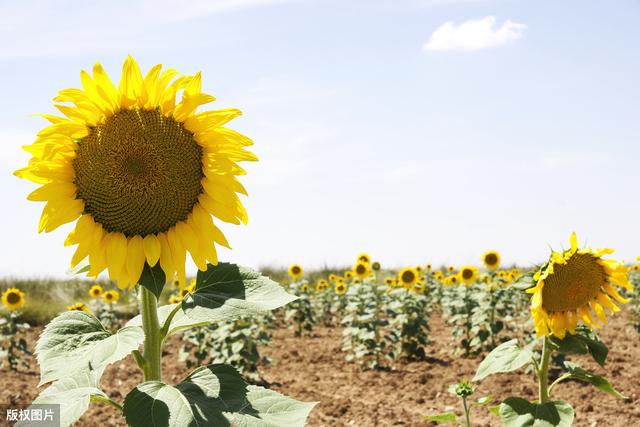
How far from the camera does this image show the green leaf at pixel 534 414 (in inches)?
140

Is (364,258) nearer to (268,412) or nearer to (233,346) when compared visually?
(233,346)

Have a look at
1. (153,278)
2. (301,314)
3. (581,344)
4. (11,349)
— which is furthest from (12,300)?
(153,278)

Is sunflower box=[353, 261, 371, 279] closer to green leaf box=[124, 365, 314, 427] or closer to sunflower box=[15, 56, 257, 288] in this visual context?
green leaf box=[124, 365, 314, 427]

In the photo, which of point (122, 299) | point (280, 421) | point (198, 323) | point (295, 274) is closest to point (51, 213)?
point (198, 323)

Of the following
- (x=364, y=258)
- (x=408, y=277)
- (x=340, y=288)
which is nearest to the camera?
(x=408, y=277)

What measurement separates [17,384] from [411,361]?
15.1ft

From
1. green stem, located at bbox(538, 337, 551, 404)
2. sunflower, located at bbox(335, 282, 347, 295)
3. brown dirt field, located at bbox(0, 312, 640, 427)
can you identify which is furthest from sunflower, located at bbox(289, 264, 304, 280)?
green stem, located at bbox(538, 337, 551, 404)

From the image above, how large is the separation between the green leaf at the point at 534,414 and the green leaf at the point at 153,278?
7.14ft

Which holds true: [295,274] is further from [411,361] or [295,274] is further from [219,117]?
[219,117]

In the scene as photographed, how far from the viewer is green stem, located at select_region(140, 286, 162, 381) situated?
2.25 meters

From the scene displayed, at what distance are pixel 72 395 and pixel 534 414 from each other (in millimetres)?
2418

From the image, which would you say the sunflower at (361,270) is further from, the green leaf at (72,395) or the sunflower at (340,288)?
the green leaf at (72,395)

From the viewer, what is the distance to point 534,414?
3.63 m

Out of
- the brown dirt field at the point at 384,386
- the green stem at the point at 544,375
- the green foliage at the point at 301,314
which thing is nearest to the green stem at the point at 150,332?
the green stem at the point at 544,375
